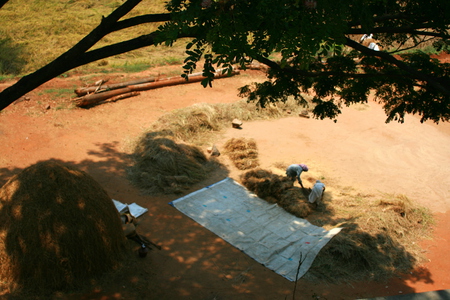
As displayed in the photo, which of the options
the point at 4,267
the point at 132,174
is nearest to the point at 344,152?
the point at 132,174

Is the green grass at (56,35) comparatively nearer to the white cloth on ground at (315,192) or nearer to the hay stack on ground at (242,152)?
the hay stack on ground at (242,152)

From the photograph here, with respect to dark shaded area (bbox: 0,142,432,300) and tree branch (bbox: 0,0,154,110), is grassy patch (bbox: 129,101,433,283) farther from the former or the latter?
tree branch (bbox: 0,0,154,110)

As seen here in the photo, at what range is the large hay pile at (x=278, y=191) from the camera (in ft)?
25.2

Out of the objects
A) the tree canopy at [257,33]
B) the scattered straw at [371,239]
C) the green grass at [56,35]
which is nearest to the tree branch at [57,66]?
the tree canopy at [257,33]

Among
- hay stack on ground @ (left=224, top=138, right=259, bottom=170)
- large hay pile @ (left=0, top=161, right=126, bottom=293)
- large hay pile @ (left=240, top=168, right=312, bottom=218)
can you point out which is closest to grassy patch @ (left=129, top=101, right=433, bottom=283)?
large hay pile @ (left=240, top=168, right=312, bottom=218)

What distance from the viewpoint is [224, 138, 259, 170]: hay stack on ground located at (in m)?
9.43

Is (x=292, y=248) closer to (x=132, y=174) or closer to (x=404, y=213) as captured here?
(x=404, y=213)

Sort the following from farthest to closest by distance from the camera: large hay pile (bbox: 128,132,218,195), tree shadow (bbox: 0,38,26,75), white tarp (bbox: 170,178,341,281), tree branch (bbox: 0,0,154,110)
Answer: tree shadow (bbox: 0,38,26,75), large hay pile (bbox: 128,132,218,195), white tarp (bbox: 170,178,341,281), tree branch (bbox: 0,0,154,110)

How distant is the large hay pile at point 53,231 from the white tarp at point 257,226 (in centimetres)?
235

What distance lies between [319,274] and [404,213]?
279cm

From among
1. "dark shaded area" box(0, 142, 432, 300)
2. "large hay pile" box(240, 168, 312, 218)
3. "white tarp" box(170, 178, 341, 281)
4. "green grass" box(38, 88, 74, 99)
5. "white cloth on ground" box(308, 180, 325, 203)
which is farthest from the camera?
"green grass" box(38, 88, 74, 99)

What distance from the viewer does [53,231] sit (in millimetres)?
4785

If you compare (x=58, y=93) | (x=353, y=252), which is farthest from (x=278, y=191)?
(x=58, y=93)

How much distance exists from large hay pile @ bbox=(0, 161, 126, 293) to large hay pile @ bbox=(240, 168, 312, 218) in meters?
3.69
